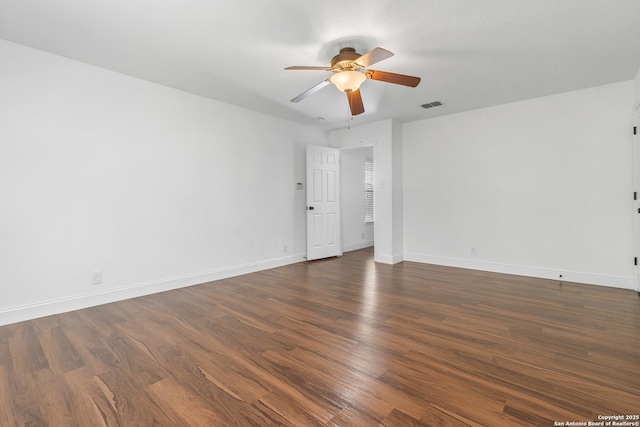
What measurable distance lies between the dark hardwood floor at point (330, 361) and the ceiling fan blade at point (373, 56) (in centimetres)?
230

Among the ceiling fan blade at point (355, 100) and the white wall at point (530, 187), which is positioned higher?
the ceiling fan blade at point (355, 100)

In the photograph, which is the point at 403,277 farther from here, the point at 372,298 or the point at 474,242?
the point at 474,242

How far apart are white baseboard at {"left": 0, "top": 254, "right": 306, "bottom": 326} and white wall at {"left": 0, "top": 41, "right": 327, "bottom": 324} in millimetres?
11

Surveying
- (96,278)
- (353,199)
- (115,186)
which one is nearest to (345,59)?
(115,186)

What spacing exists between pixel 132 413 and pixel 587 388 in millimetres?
2599

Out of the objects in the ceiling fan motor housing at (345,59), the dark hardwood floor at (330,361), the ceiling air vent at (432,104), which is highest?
the ceiling air vent at (432,104)

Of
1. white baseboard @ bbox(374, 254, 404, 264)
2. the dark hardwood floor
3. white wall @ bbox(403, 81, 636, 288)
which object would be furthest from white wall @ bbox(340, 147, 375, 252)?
the dark hardwood floor

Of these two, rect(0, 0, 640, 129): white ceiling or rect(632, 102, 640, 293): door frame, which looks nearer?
rect(0, 0, 640, 129): white ceiling

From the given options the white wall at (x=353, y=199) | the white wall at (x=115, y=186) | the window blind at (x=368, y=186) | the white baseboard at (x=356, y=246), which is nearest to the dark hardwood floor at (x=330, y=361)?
the white wall at (x=115, y=186)

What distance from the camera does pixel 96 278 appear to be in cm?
331

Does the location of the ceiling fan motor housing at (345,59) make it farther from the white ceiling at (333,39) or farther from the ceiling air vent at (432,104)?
the ceiling air vent at (432,104)

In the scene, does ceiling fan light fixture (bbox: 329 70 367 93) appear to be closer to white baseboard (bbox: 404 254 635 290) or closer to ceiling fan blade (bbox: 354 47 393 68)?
ceiling fan blade (bbox: 354 47 393 68)

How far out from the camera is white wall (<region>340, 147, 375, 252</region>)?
6812 mm

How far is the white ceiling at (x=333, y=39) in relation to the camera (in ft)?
7.49
